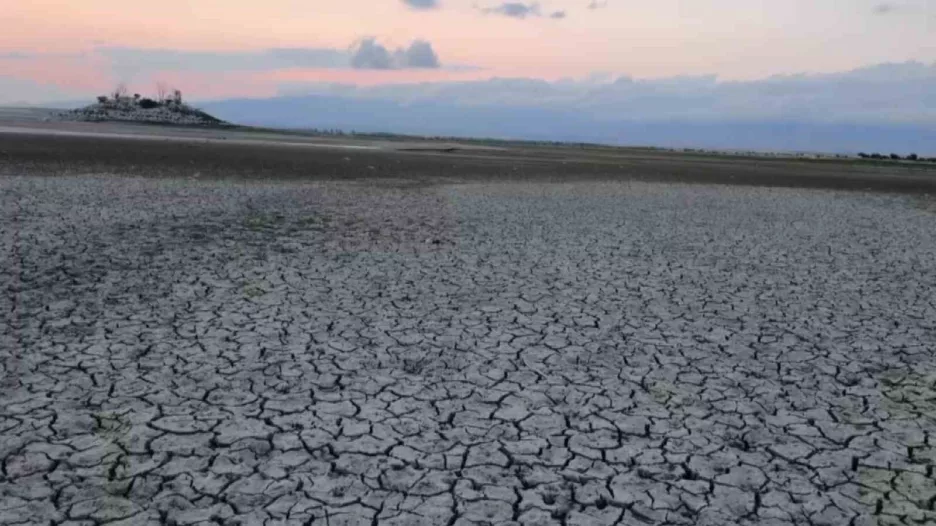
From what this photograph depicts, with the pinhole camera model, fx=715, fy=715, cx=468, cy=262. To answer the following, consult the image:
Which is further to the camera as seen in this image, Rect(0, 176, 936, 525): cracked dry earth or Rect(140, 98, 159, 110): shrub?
Rect(140, 98, 159, 110): shrub

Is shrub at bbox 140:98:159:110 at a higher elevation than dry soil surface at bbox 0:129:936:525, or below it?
higher

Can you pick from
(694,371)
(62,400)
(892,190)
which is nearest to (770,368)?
(694,371)

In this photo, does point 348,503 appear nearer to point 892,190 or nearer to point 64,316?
point 64,316

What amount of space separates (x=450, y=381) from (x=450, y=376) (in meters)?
0.10

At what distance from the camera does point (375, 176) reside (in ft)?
76.3

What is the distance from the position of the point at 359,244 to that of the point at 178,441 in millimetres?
6403

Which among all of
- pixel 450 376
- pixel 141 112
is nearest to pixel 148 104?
pixel 141 112

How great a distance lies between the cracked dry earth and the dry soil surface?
0.9 inches

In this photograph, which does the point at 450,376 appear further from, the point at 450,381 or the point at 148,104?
the point at 148,104

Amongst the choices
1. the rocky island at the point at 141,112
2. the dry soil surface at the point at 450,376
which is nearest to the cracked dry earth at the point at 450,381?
the dry soil surface at the point at 450,376

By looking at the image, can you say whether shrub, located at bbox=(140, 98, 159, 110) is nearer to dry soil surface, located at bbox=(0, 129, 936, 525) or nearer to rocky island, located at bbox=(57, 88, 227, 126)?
rocky island, located at bbox=(57, 88, 227, 126)

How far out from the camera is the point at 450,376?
199 inches

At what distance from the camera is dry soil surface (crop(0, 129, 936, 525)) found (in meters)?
3.45

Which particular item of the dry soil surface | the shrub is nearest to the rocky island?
the shrub
